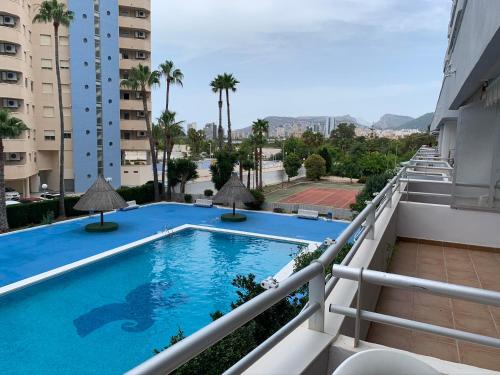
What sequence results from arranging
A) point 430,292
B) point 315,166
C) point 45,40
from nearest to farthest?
point 430,292
point 45,40
point 315,166

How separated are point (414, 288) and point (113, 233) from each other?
2153cm

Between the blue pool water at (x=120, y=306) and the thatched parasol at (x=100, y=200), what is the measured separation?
182 inches

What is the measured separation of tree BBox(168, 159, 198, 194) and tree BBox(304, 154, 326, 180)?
24.4m

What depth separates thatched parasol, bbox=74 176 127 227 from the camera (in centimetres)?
2223

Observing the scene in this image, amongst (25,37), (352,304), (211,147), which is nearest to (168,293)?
(352,304)

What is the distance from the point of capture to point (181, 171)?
109 ft

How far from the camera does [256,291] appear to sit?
265 inches

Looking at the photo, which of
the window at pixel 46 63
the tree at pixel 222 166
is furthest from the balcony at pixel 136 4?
the tree at pixel 222 166

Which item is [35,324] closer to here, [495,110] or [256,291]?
[256,291]

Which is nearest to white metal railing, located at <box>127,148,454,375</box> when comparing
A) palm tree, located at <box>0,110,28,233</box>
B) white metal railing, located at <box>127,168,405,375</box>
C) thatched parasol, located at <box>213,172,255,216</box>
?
white metal railing, located at <box>127,168,405,375</box>

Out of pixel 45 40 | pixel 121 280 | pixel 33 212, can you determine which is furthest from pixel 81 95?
pixel 121 280

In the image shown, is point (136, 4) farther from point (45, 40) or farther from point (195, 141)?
point (195, 141)

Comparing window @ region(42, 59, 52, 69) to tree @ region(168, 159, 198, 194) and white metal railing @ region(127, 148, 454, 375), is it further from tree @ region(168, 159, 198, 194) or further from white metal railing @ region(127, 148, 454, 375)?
white metal railing @ region(127, 148, 454, 375)

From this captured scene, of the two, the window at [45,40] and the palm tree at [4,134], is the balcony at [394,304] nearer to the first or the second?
the palm tree at [4,134]
